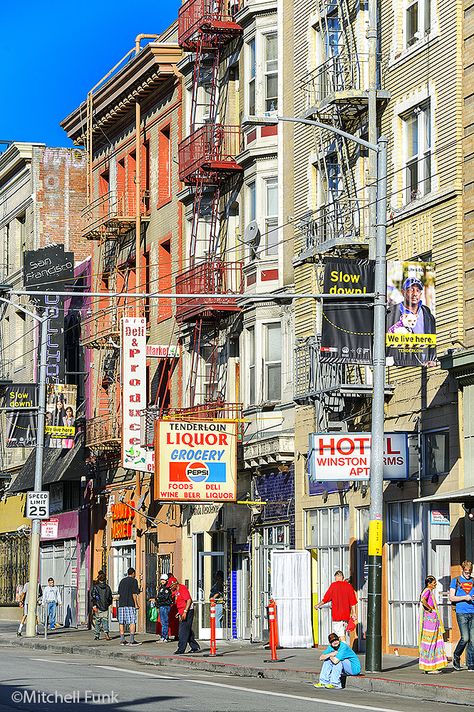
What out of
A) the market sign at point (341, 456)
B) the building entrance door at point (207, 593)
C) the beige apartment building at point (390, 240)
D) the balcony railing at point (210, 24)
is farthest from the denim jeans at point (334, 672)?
the balcony railing at point (210, 24)

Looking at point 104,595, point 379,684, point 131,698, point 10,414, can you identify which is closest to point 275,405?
point 104,595

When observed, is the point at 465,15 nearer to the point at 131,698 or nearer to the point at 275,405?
the point at 275,405

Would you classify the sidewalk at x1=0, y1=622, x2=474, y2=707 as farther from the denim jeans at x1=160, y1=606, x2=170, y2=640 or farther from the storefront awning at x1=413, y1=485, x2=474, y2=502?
the storefront awning at x1=413, y1=485, x2=474, y2=502

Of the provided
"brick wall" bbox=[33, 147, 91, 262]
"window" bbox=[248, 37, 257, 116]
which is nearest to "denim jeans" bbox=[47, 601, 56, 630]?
"window" bbox=[248, 37, 257, 116]

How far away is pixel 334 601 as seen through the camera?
96.3 ft

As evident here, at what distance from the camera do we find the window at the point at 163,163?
47.6 metres

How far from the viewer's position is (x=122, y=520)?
49.4 m

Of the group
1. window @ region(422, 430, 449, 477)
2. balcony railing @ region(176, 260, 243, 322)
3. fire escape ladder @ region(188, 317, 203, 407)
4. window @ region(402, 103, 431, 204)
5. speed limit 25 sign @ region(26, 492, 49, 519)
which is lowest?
speed limit 25 sign @ region(26, 492, 49, 519)

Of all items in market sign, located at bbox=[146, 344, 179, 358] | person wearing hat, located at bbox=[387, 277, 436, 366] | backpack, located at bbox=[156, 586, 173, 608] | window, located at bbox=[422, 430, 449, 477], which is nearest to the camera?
person wearing hat, located at bbox=[387, 277, 436, 366]

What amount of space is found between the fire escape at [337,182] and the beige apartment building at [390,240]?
40 millimetres

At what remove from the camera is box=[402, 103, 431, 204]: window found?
1237 inches

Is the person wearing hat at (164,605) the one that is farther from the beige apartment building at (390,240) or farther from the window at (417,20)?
the window at (417,20)

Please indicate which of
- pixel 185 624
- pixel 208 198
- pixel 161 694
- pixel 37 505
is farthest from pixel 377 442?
pixel 37 505

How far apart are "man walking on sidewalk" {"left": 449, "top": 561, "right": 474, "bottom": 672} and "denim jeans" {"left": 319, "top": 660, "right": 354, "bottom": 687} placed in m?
3.28
